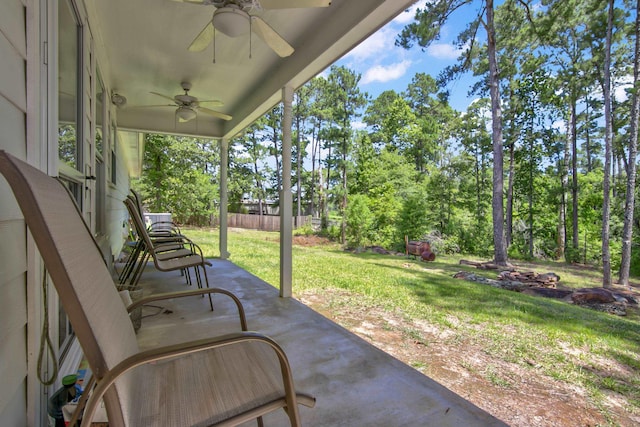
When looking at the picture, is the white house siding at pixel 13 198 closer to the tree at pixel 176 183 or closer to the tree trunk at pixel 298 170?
the tree at pixel 176 183

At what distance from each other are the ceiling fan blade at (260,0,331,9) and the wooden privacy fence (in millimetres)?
14998

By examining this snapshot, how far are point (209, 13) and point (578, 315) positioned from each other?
5966mm

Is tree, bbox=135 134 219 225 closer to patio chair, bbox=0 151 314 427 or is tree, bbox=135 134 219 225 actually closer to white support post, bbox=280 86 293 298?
white support post, bbox=280 86 293 298

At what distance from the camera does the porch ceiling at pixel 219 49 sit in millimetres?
2400

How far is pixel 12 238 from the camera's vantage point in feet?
2.95

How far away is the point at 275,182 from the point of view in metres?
20.8

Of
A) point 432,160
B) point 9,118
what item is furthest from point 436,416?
point 432,160

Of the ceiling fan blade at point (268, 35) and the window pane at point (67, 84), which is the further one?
the ceiling fan blade at point (268, 35)

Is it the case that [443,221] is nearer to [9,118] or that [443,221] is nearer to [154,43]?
[154,43]

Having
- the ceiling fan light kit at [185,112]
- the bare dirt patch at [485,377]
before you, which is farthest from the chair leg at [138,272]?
the bare dirt patch at [485,377]

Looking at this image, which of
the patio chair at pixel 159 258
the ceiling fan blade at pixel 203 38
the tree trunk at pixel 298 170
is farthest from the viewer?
the tree trunk at pixel 298 170

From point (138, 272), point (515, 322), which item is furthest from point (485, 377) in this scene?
point (138, 272)

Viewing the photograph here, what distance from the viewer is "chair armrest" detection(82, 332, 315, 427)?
661mm

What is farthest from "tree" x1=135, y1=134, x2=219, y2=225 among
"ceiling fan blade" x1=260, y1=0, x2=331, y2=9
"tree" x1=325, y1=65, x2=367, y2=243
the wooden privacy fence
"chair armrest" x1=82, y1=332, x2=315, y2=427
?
"chair armrest" x1=82, y1=332, x2=315, y2=427
